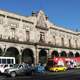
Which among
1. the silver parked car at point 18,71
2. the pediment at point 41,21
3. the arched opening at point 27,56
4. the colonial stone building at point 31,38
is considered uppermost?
the pediment at point 41,21

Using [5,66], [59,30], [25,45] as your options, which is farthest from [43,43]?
[5,66]

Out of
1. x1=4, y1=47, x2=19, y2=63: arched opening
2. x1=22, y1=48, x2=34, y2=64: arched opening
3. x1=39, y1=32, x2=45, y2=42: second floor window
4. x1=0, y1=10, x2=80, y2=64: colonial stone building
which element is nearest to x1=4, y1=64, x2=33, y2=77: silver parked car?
x1=0, y1=10, x2=80, y2=64: colonial stone building

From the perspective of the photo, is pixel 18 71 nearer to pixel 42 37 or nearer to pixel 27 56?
pixel 27 56

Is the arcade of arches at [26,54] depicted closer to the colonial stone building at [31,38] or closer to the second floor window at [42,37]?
the colonial stone building at [31,38]

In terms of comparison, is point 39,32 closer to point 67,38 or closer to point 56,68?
point 56,68

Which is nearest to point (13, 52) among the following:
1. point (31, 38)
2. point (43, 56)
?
point (31, 38)

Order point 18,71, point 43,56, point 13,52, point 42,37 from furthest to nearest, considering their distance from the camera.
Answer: point 43,56
point 42,37
point 13,52
point 18,71

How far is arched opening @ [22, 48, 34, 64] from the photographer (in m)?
Answer: 51.0

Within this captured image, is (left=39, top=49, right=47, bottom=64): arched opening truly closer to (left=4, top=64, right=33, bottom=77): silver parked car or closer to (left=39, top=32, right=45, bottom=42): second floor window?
(left=39, top=32, right=45, bottom=42): second floor window

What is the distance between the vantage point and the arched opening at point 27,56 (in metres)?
51.0

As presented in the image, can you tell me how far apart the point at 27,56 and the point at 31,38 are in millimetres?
3697

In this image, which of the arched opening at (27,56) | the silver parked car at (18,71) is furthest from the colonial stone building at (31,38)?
the silver parked car at (18,71)

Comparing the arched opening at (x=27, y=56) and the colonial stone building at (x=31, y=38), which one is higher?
the colonial stone building at (x=31, y=38)

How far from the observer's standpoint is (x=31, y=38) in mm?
52281
